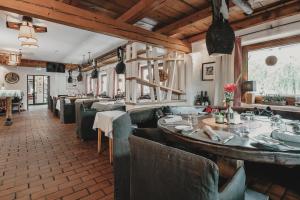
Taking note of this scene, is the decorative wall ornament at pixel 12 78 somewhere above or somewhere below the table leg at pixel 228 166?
above

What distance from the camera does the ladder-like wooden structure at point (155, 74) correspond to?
3.57 metres

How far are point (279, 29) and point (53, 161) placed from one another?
442 cm

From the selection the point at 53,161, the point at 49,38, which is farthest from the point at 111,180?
the point at 49,38

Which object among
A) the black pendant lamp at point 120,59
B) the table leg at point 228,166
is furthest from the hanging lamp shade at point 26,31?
the table leg at point 228,166

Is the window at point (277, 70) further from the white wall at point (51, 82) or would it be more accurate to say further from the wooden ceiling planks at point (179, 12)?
the white wall at point (51, 82)

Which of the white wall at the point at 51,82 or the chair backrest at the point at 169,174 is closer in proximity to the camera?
the chair backrest at the point at 169,174

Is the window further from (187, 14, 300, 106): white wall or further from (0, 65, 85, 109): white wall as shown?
(0, 65, 85, 109): white wall

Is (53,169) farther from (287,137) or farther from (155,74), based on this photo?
(287,137)

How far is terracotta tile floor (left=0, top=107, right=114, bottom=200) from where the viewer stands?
6.36ft

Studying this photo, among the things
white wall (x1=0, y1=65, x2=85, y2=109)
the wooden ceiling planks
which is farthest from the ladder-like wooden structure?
white wall (x1=0, y1=65, x2=85, y2=109)

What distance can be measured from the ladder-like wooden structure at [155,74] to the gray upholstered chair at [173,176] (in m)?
2.44

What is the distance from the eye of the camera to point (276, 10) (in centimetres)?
274

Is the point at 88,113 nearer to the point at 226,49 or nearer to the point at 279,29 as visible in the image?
the point at 226,49

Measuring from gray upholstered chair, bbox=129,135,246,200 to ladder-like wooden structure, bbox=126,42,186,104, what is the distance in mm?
2438
